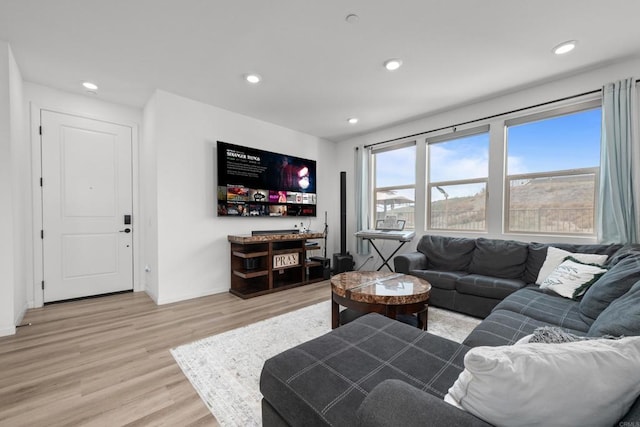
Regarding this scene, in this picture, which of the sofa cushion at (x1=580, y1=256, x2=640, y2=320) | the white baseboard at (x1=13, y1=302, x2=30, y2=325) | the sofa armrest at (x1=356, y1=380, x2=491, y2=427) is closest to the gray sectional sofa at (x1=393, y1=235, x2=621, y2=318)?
the sofa cushion at (x1=580, y1=256, x2=640, y2=320)

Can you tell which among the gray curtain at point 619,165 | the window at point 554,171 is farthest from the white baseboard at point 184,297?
the gray curtain at point 619,165

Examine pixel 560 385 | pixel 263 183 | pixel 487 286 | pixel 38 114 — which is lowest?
pixel 487 286

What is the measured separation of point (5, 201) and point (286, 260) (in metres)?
2.96

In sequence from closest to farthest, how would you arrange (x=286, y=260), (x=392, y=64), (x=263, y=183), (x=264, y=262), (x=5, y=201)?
(x=5, y=201) < (x=392, y=64) < (x=264, y=262) < (x=286, y=260) < (x=263, y=183)

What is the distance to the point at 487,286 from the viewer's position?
2.68 m

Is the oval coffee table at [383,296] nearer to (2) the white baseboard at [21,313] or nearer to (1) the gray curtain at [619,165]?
(1) the gray curtain at [619,165]

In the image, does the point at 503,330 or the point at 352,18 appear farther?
the point at 352,18

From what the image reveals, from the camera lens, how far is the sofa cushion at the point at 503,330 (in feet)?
4.77

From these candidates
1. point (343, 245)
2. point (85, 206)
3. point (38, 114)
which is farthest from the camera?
point (343, 245)

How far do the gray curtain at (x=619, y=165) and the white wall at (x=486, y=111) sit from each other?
0.18 metres

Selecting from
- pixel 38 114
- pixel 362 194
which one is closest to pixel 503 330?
pixel 362 194

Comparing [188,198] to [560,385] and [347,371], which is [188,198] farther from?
[560,385]

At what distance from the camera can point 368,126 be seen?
4625 mm

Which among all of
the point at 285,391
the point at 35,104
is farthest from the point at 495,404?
the point at 35,104
